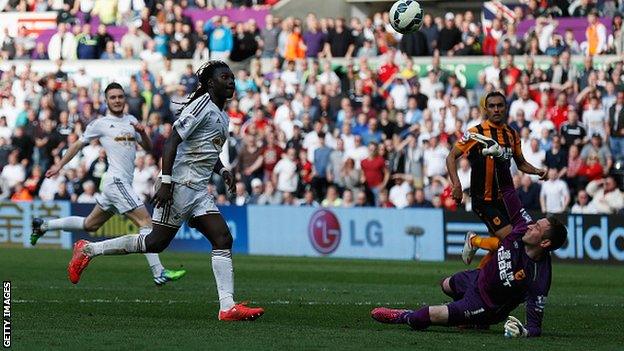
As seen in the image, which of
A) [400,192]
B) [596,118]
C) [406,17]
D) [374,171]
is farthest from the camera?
[374,171]

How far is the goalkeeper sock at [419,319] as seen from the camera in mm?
12578

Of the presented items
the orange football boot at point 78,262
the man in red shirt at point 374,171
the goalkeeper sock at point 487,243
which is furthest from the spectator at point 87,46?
the goalkeeper sock at point 487,243

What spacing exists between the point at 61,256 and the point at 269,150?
5.46 m

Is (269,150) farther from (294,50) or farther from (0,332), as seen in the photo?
(0,332)

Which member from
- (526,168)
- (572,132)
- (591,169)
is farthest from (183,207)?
(572,132)

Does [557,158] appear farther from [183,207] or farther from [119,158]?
[183,207]

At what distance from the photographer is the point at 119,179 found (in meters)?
18.5

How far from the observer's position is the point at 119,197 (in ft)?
60.8

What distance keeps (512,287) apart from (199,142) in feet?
11.1

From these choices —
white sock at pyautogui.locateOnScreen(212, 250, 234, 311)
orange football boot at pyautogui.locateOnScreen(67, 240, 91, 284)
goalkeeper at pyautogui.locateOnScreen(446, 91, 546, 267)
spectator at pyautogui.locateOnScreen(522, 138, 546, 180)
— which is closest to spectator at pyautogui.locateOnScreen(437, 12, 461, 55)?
spectator at pyautogui.locateOnScreen(522, 138, 546, 180)

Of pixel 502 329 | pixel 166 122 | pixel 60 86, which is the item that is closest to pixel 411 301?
pixel 502 329

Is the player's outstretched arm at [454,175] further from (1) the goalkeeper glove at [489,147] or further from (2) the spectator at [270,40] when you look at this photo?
(2) the spectator at [270,40]

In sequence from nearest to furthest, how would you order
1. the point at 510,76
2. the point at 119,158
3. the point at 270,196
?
the point at 119,158 → the point at 510,76 → the point at 270,196

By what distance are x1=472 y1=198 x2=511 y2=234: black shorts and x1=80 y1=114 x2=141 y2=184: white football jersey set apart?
179 inches
